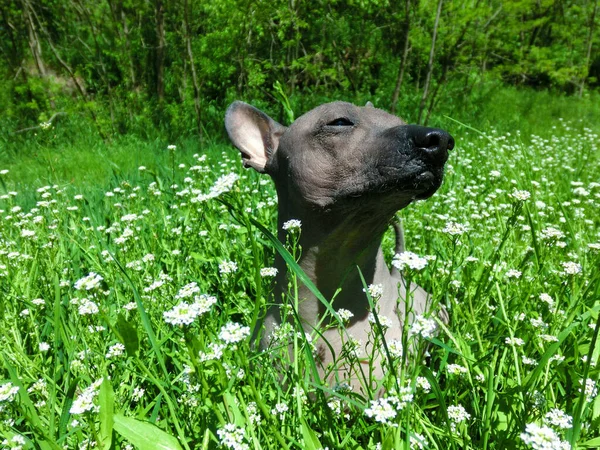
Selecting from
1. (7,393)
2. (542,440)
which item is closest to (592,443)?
(542,440)

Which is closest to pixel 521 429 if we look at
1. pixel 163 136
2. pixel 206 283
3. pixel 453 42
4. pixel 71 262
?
pixel 206 283

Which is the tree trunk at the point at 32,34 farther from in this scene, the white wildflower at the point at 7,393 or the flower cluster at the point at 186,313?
the flower cluster at the point at 186,313

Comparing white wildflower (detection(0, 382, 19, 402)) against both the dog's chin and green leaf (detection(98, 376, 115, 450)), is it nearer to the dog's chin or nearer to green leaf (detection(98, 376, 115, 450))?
green leaf (detection(98, 376, 115, 450))

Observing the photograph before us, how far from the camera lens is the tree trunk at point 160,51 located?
7215 mm

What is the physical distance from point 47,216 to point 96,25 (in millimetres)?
6182

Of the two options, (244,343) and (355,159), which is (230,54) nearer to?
(355,159)

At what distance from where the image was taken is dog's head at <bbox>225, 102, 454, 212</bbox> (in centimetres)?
163

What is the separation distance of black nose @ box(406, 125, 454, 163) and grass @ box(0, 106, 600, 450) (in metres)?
0.27

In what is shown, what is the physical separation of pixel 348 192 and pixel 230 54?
247 inches

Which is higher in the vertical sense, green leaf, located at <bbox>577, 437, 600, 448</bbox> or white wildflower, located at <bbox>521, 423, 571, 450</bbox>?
white wildflower, located at <bbox>521, 423, 571, 450</bbox>

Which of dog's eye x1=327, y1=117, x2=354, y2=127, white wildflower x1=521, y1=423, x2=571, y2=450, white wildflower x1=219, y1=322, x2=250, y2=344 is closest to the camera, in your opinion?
white wildflower x1=521, y1=423, x2=571, y2=450

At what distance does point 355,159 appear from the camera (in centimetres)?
178

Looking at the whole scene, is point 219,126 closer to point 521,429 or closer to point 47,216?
point 47,216

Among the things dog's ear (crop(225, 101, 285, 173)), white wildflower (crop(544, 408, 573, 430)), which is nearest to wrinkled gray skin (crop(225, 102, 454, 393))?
dog's ear (crop(225, 101, 285, 173))
